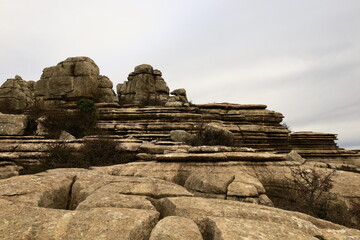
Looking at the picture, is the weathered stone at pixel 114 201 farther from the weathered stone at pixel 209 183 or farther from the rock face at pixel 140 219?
the weathered stone at pixel 209 183

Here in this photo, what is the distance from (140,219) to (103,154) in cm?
835

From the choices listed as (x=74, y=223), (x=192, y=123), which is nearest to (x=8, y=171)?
(x=74, y=223)

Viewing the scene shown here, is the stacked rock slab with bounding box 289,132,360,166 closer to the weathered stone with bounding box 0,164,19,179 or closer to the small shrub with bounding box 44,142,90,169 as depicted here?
the small shrub with bounding box 44,142,90,169

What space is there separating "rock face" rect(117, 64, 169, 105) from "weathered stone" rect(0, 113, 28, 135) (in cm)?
1923

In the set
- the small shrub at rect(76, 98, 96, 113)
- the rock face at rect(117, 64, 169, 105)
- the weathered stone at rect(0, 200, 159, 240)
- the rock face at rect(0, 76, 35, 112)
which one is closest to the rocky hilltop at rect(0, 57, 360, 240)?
the weathered stone at rect(0, 200, 159, 240)

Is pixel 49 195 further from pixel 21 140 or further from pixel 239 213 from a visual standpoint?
pixel 21 140

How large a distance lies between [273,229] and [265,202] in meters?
2.89

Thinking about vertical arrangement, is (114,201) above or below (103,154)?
below

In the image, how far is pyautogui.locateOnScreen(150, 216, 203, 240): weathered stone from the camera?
2.31 metres

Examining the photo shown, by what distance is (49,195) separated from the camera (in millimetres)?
3934

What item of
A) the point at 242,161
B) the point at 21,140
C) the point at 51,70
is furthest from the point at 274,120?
the point at 51,70

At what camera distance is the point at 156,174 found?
275 inches

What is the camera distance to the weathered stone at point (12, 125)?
12.7m

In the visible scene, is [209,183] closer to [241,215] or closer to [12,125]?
[241,215]
